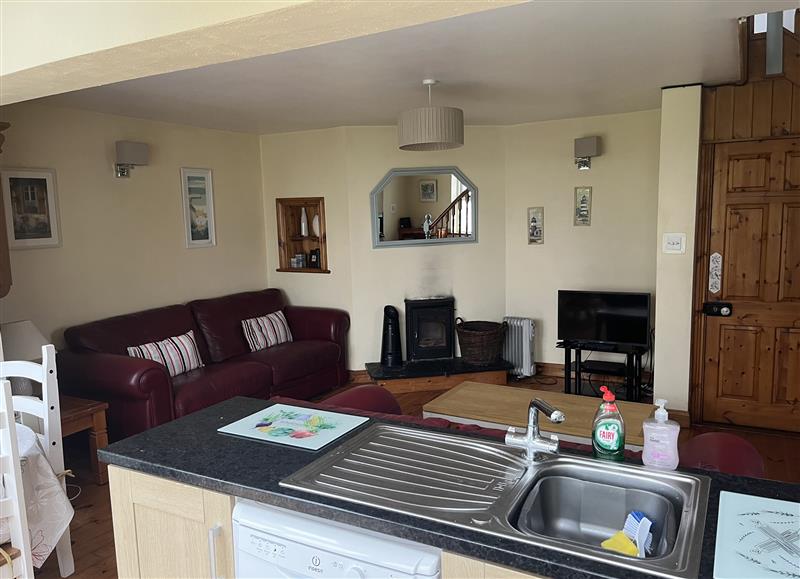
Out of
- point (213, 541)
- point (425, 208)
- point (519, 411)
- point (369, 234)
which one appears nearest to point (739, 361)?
point (519, 411)

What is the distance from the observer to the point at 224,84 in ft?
12.1

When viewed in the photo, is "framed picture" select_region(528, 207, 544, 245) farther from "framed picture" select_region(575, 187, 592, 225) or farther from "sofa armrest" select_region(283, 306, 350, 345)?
"sofa armrest" select_region(283, 306, 350, 345)

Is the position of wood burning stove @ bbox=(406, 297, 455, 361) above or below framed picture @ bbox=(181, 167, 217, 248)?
below

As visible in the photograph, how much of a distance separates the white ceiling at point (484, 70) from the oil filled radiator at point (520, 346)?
195 centimetres

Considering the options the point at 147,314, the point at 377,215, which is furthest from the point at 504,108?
the point at 147,314

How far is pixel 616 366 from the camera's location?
5.05 m

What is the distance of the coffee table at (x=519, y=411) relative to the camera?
2986 mm

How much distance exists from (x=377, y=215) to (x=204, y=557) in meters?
4.30

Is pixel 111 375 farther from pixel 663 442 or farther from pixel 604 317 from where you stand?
pixel 604 317

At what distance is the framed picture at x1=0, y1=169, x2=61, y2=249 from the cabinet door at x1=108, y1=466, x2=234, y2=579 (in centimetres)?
287

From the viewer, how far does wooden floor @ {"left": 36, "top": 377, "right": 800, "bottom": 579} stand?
110 inches

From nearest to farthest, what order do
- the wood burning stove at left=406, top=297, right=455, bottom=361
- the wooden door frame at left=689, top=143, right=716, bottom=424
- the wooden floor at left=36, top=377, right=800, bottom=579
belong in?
the wooden floor at left=36, top=377, right=800, bottom=579 < the wooden door frame at left=689, top=143, right=716, bottom=424 < the wood burning stove at left=406, top=297, right=455, bottom=361

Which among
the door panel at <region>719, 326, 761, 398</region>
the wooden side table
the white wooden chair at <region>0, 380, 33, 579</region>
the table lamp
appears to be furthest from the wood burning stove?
the white wooden chair at <region>0, 380, 33, 579</region>

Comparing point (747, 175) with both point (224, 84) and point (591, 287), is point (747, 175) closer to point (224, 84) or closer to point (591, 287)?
point (591, 287)
